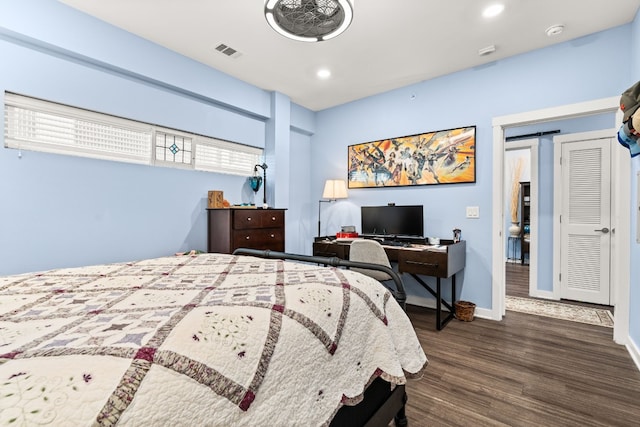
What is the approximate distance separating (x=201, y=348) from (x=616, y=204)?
350 cm

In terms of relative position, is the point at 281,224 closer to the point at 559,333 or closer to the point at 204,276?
the point at 204,276

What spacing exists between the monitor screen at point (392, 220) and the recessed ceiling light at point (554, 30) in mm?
1951

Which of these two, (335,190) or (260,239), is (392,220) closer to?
(335,190)

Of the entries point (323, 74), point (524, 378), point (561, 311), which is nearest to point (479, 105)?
point (323, 74)

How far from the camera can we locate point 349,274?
1.45 metres

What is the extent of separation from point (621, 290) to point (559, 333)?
640mm

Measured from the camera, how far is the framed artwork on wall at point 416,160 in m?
3.32

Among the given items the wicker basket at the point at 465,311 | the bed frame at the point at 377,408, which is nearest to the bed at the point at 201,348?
the bed frame at the point at 377,408

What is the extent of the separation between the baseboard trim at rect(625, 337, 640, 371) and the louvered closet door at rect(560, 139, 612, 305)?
145cm

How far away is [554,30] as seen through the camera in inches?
102

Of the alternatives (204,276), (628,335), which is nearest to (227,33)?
(204,276)

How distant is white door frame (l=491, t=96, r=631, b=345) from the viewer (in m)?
2.48

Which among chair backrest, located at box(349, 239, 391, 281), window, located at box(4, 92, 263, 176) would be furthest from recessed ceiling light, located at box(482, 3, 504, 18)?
window, located at box(4, 92, 263, 176)

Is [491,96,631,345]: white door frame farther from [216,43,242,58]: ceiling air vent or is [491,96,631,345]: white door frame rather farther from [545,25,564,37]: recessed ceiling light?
[216,43,242,58]: ceiling air vent
